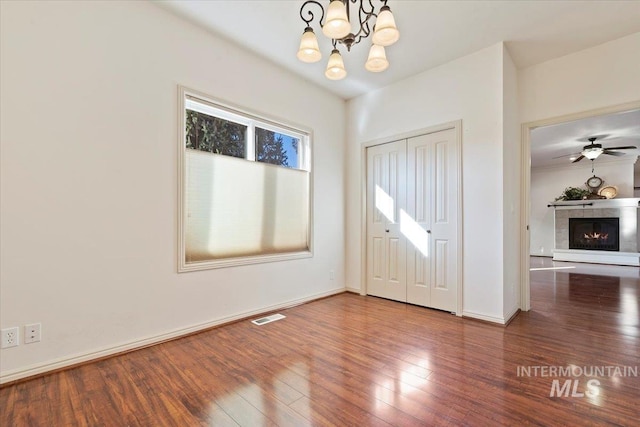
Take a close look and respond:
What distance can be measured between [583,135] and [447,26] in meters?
5.03

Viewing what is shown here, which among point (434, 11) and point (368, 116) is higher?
point (434, 11)

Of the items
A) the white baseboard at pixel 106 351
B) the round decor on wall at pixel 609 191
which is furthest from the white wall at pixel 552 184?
the white baseboard at pixel 106 351

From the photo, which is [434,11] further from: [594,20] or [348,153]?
[348,153]

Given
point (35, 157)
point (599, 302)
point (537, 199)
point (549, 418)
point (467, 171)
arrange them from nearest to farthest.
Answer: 1. point (549, 418)
2. point (35, 157)
3. point (467, 171)
4. point (599, 302)
5. point (537, 199)

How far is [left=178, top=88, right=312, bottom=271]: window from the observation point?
2818 mm

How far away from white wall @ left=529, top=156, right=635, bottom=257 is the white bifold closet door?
6.01 meters

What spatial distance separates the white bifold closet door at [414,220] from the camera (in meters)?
3.43

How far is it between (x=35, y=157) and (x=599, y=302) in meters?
6.22

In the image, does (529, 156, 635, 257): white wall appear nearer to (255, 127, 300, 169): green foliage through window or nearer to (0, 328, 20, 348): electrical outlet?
(255, 127, 300, 169): green foliage through window

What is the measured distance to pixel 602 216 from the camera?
7.69 metres

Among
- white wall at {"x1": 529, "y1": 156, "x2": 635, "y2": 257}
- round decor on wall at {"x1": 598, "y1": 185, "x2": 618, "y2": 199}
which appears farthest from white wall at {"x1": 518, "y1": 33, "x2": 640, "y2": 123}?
round decor on wall at {"x1": 598, "y1": 185, "x2": 618, "y2": 199}

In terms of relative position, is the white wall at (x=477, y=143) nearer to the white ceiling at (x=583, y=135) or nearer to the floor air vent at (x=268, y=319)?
the floor air vent at (x=268, y=319)

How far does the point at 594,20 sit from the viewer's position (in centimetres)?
268

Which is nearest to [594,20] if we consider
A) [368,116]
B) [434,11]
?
[434,11]
